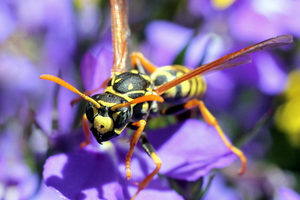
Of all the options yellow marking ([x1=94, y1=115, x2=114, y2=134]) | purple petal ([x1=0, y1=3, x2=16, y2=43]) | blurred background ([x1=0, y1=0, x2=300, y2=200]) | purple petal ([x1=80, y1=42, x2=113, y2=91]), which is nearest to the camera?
yellow marking ([x1=94, y1=115, x2=114, y2=134])

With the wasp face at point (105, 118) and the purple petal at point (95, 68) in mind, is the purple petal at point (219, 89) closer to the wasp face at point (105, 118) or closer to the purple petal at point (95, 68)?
the purple petal at point (95, 68)

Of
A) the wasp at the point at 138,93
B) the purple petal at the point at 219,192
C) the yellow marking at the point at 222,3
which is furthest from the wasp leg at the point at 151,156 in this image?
the yellow marking at the point at 222,3

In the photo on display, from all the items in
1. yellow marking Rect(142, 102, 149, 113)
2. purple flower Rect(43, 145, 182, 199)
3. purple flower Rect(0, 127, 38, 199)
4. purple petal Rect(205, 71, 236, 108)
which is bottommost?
purple petal Rect(205, 71, 236, 108)

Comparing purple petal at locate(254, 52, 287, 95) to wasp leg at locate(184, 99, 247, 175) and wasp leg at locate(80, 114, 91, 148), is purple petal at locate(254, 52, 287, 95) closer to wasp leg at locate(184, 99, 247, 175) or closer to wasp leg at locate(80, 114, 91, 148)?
wasp leg at locate(184, 99, 247, 175)

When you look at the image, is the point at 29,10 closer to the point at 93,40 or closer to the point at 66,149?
the point at 93,40

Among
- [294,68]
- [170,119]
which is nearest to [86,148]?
[170,119]

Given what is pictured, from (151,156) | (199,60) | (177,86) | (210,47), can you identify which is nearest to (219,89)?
(210,47)

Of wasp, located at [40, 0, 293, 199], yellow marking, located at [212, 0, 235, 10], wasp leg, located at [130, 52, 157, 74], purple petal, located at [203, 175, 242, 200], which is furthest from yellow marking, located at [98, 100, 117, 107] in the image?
yellow marking, located at [212, 0, 235, 10]

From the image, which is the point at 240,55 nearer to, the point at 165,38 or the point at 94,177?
the point at 94,177
